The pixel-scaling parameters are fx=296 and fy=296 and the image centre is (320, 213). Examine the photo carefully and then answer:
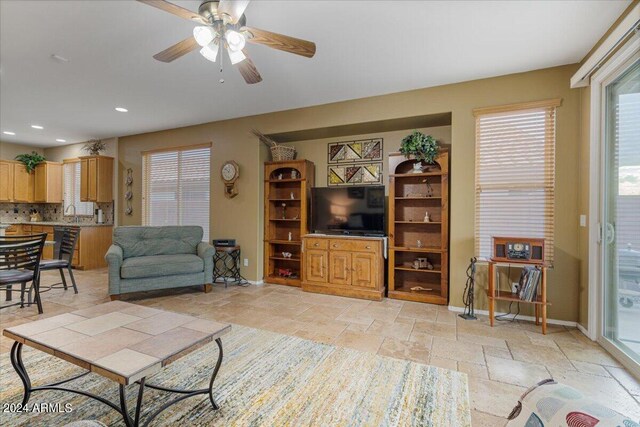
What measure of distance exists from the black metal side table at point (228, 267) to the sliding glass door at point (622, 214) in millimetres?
4419

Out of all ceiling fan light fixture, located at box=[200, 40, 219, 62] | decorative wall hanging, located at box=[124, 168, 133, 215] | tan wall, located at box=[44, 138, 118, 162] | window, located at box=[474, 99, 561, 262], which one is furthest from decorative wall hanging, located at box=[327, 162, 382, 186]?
tan wall, located at box=[44, 138, 118, 162]

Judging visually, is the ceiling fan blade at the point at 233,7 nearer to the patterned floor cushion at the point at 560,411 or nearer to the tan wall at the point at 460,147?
the patterned floor cushion at the point at 560,411

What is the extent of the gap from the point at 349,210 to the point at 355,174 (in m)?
0.65

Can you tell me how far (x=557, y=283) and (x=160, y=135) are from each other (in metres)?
6.69

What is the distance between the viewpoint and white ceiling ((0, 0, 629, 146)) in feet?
7.59

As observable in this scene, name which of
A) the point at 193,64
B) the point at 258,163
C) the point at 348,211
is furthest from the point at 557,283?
the point at 193,64

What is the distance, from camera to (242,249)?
5.01 meters

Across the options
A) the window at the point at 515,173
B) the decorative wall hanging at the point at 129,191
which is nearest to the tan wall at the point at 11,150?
the decorative wall hanging at the point at 129,191

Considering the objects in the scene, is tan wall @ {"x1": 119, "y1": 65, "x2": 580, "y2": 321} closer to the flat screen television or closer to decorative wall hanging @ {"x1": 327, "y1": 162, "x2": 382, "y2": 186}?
decorative wall hanging @ {"x1": 327, "y1": 162, "x2": 382, "y2": 186}

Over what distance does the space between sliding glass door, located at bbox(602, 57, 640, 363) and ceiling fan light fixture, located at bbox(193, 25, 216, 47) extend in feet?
10.4

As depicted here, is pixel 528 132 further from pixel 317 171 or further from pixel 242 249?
pixel 242 249

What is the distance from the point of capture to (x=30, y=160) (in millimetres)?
6945

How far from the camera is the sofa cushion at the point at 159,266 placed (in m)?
3.84

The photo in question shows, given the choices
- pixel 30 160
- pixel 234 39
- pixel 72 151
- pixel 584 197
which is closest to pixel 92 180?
pixel 72 151
